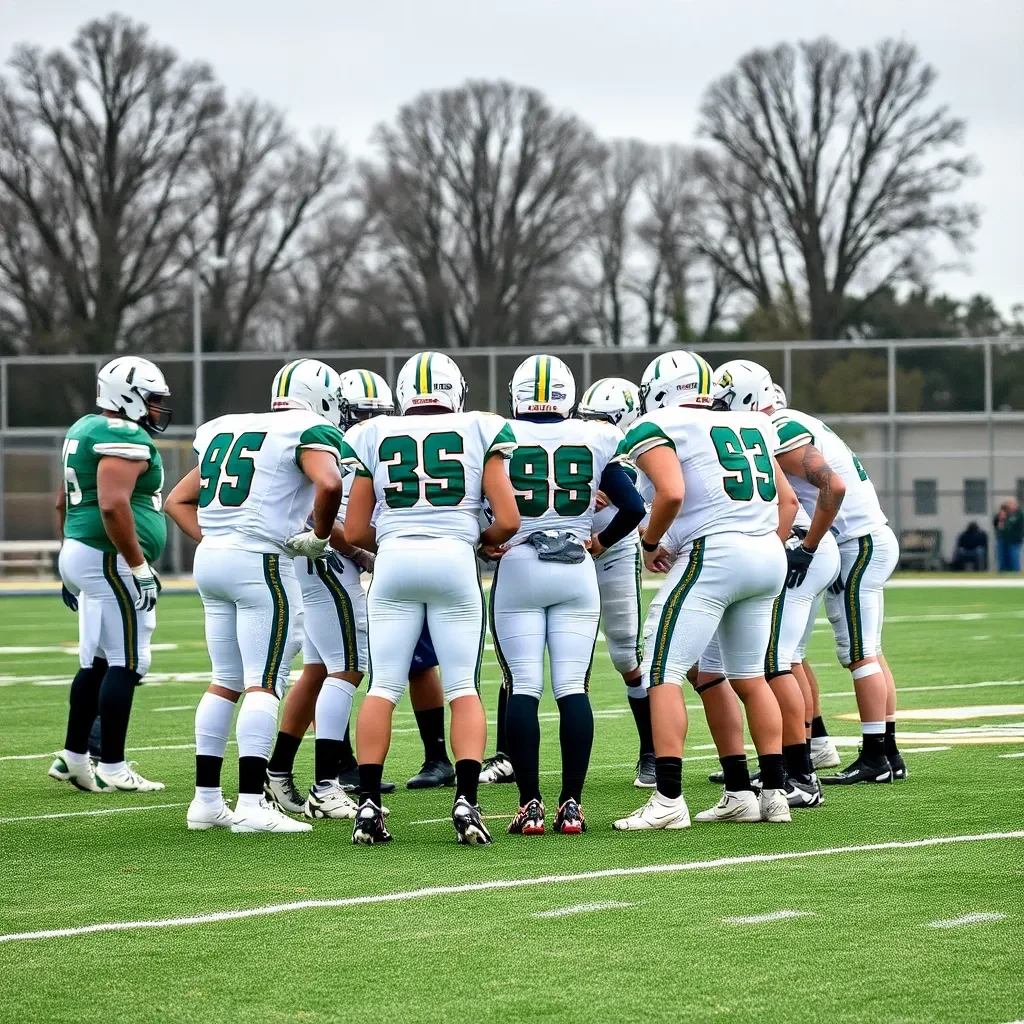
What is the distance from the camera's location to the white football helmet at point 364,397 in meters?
8.53

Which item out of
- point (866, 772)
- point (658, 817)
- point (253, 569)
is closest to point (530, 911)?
point (658, 817)

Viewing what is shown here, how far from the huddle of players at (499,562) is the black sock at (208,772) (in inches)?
0.4

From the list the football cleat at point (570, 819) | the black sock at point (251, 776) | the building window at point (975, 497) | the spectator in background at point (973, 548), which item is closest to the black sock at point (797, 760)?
the football cleat at point (570, 819)

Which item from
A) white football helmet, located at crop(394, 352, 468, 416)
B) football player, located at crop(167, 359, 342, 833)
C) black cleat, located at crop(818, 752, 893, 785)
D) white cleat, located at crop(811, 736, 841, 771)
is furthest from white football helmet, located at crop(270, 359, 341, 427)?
white cleat, located at crop(811, 736, 841, 771)

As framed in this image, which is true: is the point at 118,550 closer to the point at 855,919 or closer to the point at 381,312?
the point at 855,919

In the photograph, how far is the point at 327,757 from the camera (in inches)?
294

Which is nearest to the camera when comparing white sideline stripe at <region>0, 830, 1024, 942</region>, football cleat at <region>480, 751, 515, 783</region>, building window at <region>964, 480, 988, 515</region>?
white sideline stripe at <region>0, 830, 1024, 942</region>

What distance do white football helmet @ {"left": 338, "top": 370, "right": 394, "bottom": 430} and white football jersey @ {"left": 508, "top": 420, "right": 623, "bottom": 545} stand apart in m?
1.66

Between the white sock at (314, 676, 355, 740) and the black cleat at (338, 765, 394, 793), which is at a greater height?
the white sock at (314, 676, 355, 740)

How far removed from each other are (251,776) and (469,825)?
101cm

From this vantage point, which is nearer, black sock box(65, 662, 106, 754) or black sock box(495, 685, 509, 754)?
black sock box(65, 662, 106, 754)

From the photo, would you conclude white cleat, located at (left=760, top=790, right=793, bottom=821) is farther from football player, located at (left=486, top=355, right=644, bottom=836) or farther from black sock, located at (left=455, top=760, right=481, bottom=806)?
black sock, located at (left=455, top=760, right=481, bottom=806)

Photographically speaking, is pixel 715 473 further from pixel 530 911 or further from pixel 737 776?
pixel 530 911

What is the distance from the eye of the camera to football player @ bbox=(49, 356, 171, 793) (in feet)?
26.1
